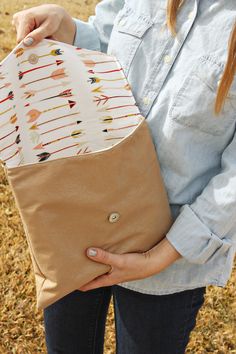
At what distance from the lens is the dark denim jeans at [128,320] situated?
1257mm

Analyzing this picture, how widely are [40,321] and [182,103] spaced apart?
53.1 inches

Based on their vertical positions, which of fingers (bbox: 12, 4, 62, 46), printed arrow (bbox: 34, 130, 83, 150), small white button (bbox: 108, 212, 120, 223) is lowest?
small white button (bbox: 108, 212, 120, 223)

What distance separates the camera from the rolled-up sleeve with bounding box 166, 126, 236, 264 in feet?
3.64

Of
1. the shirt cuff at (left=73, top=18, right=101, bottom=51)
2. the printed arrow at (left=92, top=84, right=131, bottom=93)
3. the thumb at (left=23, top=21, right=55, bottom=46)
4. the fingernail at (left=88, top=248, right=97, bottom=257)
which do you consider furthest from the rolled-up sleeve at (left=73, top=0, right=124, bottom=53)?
the fingernail at (left=88, top=248, right=97, bottom=257)

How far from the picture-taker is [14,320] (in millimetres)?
2117

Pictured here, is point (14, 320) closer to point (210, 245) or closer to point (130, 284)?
point (130, 284)

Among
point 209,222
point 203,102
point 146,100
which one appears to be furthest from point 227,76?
point 209,222

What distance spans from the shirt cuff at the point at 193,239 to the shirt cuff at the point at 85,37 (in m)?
0.48

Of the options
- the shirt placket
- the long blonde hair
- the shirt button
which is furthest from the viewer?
the shirt button

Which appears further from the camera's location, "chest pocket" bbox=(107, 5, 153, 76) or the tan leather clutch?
"chest pocket" bbox=(107, 5, 153, 76)

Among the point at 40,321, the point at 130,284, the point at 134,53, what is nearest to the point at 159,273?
the point at 130,284

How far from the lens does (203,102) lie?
1081mm

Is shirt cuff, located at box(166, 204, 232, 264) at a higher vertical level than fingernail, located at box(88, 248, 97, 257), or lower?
lower

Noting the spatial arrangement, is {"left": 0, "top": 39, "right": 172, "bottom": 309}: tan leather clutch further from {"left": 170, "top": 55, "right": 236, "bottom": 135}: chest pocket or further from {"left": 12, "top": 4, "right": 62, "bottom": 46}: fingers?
{"left": 12, "top": 4, "right": 62, "bottom": 46}: fingers
